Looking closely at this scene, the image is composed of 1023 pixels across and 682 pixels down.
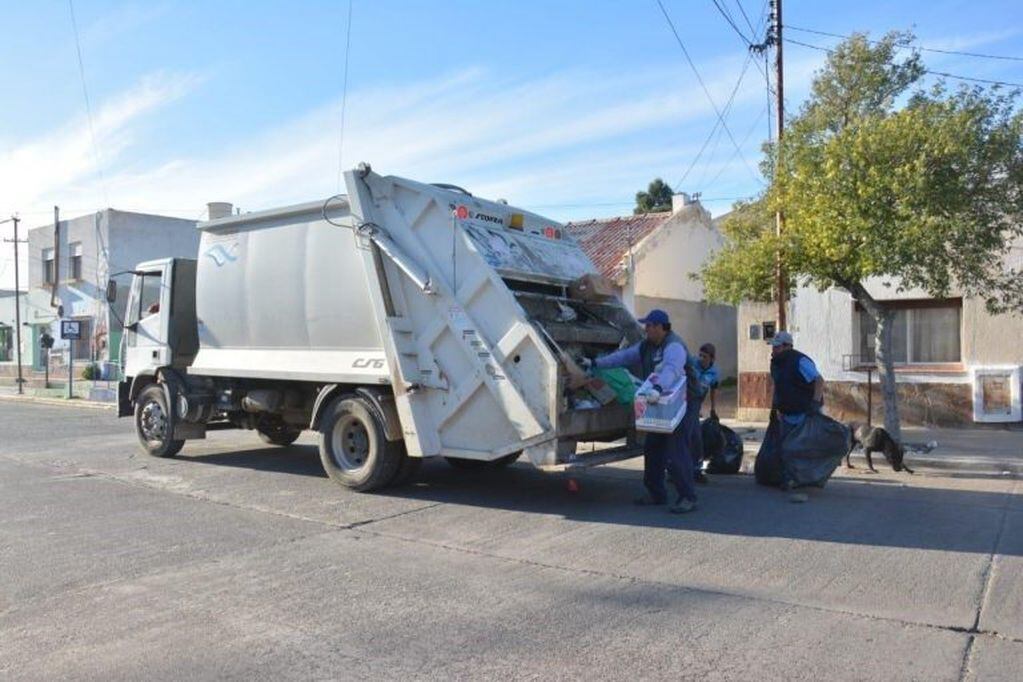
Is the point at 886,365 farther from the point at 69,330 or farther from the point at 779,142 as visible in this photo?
the point at 69,330

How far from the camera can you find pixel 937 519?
7320 millimetres

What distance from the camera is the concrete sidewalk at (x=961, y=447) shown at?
10.4 metres

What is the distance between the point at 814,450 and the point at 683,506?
165 centimetres

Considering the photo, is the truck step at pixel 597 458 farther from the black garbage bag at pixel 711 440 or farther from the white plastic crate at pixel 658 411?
the black garbage bag at pixel 711 440

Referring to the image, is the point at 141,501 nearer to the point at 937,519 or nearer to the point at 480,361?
the point at 480,361

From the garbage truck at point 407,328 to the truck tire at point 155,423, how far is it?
3.27 feet

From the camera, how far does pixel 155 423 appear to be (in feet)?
35.7

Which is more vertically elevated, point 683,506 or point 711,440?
point 711,440

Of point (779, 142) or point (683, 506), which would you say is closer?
point (683, 506)

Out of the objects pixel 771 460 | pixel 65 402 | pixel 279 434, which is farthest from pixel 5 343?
pixel 771 460

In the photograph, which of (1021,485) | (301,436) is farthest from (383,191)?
(1021,485)

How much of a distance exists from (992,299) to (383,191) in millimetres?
8286

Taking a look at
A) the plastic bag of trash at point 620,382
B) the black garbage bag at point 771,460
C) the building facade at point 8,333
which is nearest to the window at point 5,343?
the building facade at point 8,333

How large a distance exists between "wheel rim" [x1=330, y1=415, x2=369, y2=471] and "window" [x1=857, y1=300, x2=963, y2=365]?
9861 millimetres
